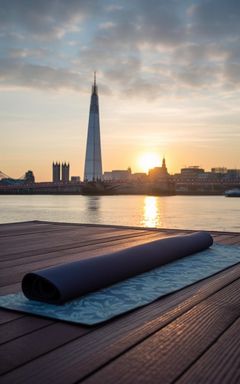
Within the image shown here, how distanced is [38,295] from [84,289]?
0.27m

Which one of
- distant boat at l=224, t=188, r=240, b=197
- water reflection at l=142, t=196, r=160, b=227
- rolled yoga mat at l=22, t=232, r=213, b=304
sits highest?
rolled yoga mat at l=22, t=232, r=213, b=304

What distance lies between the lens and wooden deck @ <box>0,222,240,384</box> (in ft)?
4.92

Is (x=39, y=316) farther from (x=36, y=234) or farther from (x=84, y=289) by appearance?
(x=36, y=234)

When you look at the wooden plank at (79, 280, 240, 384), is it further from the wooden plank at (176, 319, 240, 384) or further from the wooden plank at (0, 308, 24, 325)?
the wooden plank at (0, 308, 24, 325)

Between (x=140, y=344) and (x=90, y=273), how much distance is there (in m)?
0.86

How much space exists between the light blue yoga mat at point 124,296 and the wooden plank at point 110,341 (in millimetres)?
106

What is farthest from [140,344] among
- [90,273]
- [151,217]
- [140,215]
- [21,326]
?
[140,215]

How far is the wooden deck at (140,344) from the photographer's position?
1501 mm

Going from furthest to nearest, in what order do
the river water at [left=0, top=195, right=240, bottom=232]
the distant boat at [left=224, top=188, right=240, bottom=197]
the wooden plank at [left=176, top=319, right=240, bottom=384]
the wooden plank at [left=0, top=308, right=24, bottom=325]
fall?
1. the distant boat at [left=224, top=188, right=240, bottom=197]
2. the river water at [left=0, top=195, right=240, bottom=232]
3. the wooden plank at [left=0, top=308, right=24, bottom=325]
4. the wooden plank at [left=176, top=319, right=240, bottom=384]

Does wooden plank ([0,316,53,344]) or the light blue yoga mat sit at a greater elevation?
the light blue yoga mat

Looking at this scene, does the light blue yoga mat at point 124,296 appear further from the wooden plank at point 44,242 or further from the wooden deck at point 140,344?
the wooden plank at point 44,242

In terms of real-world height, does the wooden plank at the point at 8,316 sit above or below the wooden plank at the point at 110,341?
below

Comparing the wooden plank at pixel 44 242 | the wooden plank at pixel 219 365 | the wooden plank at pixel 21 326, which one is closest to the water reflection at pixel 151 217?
the wooden plank at pixel 44 242

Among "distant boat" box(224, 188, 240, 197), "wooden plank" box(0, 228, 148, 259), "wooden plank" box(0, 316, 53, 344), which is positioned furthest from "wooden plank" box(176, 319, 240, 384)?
"distant boat" box(224, 188, 240, 197)
